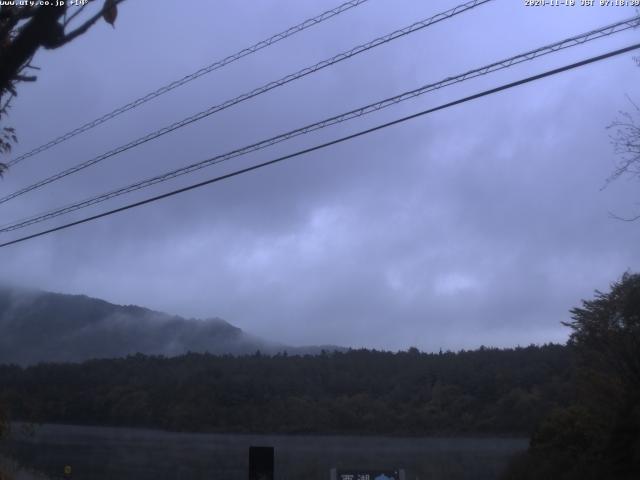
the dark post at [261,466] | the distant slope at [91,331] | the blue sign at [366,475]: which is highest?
the distant slope at [91,331]

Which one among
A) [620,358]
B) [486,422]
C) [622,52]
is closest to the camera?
[622,52]

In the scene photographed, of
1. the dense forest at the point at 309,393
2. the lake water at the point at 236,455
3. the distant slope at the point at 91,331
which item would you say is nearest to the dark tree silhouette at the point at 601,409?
the lake water at the point at 236,455

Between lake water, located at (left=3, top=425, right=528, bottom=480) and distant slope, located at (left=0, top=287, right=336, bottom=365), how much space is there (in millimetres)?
7226

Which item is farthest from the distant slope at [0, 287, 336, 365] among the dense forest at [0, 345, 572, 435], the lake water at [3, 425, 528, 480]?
the lake water at [3, 425, 528, 480]

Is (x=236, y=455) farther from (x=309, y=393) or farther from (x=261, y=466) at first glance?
(x=261, y=466)

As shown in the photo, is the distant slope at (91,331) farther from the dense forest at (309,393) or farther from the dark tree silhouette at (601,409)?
the dark tree silhouette at (601,409)

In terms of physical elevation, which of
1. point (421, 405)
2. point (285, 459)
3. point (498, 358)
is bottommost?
point (285, 459)

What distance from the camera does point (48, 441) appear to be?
101 ft

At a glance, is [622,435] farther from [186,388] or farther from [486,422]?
[186,388]

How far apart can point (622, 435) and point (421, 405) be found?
710 inches

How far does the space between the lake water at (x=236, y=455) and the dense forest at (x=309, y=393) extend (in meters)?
1.19

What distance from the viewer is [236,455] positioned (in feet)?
93.6

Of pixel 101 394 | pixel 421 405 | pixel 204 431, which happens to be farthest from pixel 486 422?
pixel 101 394

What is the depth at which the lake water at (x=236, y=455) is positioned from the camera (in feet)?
87.7
